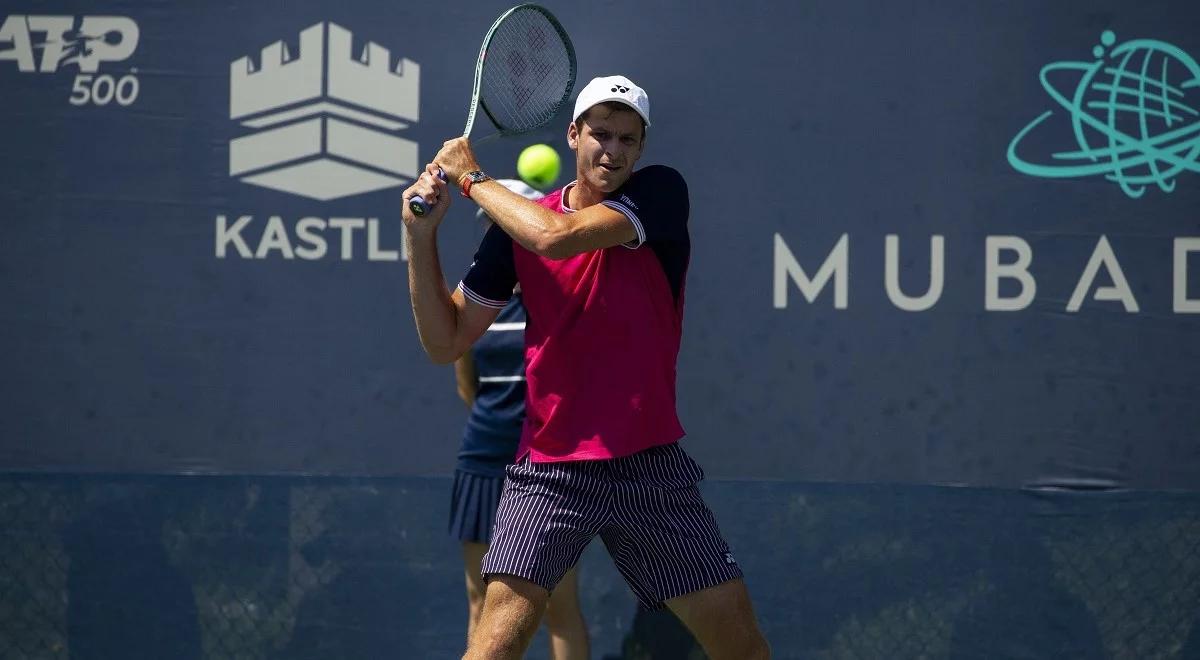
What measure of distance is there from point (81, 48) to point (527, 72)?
5.46 ft

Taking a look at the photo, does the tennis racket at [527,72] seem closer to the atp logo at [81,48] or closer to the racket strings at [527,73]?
the racket strings at [527,73]

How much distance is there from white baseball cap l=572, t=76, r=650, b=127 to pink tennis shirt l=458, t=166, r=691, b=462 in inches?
5.5

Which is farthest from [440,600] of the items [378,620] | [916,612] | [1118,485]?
[1118,485]

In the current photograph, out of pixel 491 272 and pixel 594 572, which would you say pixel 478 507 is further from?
pixel 491 272

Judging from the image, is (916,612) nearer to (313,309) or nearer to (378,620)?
(378,620)

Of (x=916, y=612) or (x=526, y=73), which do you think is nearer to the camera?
(x=526, y=73)

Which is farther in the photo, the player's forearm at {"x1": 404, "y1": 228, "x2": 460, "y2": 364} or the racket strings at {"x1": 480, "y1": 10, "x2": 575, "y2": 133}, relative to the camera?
the racket strings at {"x1": 480, "y1": 10, "x2": 575, "y2": 133}

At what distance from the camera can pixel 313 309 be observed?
170 inches

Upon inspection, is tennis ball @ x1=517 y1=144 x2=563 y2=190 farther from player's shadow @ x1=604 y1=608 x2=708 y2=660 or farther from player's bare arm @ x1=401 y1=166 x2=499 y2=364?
player's shadow @ x1=604 y1=608 x2=708 y2=660

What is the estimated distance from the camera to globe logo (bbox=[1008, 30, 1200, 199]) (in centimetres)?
416

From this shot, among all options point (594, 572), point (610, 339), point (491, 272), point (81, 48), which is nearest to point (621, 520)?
point (610, 339)

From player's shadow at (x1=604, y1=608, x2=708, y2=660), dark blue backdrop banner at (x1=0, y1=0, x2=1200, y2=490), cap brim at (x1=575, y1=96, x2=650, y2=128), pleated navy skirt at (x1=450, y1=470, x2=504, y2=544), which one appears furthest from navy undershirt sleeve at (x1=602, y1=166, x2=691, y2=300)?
player's shadow at (x1=604, y1=608, x2=708, y2=660)

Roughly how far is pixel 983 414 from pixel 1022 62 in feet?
3.32

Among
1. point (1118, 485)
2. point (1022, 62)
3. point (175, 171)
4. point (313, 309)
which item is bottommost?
point (1118, 485)
